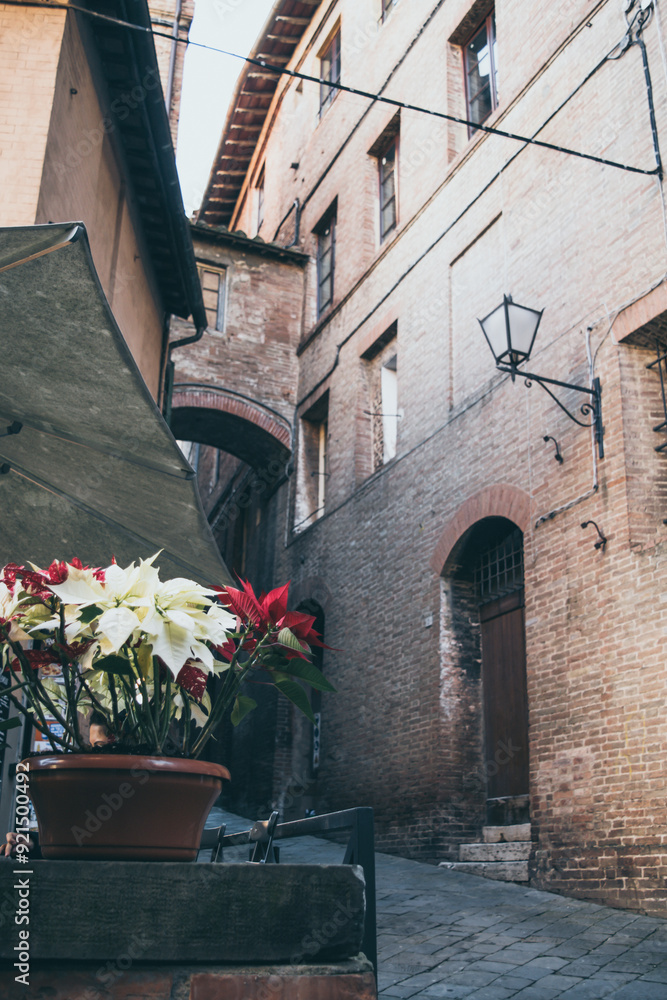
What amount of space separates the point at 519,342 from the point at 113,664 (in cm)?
661

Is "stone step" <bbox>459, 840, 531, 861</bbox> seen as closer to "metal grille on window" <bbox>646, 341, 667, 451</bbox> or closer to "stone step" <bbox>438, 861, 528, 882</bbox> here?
"stone step" <bbox>438, 861, 528, 882</bbox>

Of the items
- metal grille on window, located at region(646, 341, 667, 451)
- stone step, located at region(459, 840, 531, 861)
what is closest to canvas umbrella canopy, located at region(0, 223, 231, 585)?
metal grille on window, located at region(646, 341, 667, 451)

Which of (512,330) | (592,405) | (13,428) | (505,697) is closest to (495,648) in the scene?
(505,697)

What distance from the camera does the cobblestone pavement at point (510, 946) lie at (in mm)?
4766

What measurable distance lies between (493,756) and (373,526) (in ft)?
11.7

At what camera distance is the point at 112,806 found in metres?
1.50

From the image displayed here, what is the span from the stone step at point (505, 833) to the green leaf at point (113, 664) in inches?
285

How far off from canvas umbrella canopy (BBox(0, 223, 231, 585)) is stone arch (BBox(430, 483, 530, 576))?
4.38 metres

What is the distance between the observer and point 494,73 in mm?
10906

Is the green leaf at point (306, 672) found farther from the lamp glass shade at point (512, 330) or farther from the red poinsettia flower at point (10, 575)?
the lamp glass shade at point (512, 330)

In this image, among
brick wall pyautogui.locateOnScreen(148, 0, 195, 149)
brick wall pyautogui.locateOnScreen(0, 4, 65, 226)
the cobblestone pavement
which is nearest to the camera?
the cobblestone pavement

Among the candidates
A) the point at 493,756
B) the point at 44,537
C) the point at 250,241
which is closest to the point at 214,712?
the point at 44,537

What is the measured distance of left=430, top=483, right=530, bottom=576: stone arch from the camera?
8.38 meters

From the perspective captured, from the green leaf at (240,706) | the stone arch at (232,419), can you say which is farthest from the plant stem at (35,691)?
the stone arch at (232,419)
